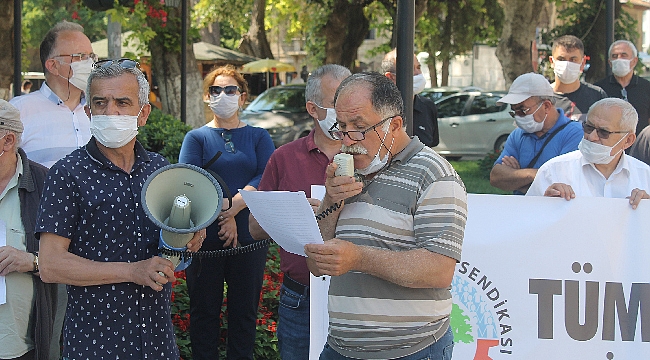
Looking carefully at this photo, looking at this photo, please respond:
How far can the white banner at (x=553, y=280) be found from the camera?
4.41 metres

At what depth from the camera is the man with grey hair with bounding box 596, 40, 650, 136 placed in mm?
7395

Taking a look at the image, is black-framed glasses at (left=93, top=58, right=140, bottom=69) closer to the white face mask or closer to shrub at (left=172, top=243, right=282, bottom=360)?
the white face mask

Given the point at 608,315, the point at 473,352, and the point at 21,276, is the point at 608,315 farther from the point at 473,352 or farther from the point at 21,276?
the point at 21,276

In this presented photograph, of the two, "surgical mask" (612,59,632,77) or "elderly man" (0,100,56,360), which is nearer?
"elderly man" (0,100,56,360)

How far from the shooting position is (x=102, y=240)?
9.64ft

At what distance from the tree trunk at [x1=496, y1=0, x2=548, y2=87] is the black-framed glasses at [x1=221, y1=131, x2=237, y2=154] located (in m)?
12.5

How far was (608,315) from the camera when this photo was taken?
4406 millimetres

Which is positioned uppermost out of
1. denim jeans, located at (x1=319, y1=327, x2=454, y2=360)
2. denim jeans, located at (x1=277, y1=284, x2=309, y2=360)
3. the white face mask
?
→ the white face mask

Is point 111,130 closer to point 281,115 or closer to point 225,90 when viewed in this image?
point 225,90

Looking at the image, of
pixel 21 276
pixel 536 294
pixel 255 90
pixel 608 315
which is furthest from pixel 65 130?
pixel 255 90

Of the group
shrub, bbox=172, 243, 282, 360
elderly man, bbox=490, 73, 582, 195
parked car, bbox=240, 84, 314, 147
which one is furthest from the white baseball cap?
parked car, bbox=240, 84, 314, 147

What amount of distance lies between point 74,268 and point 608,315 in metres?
2.91

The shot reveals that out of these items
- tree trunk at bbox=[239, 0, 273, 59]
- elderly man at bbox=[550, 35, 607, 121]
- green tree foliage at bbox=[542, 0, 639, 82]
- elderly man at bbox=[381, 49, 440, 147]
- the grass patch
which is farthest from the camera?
tree trunk at bbox=[239, 0, 273, 59]

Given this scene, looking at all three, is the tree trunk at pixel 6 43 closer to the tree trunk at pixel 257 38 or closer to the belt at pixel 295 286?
the belt at pixel 295 286
